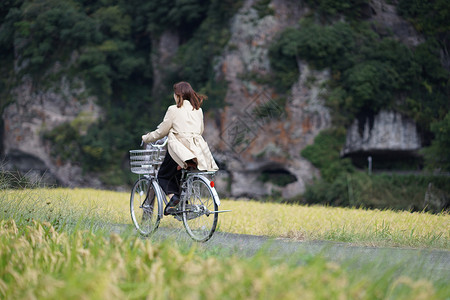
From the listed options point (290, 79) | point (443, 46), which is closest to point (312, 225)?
point (290, 79)

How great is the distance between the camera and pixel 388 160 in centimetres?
3009

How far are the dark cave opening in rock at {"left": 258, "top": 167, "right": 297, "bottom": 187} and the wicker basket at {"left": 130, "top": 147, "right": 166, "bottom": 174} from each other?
917 inches

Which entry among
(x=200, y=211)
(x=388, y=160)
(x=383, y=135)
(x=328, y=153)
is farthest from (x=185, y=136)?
(x=388, y=160)

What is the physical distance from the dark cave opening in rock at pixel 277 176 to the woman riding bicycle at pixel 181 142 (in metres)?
23.5

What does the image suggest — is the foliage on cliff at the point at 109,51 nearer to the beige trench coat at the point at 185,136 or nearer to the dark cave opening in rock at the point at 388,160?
the dark cave opening in rock at the point at 388,160

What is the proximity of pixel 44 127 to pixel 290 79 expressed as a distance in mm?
15481

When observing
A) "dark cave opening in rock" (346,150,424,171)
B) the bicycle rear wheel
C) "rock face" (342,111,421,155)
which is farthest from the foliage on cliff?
the bicycle rear wheel

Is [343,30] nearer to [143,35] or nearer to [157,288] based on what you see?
[143,35]

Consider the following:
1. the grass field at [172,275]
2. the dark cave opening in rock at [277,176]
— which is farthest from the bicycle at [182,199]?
the dark cave opening in rock at [277,176]

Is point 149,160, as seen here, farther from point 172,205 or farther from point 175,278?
point 175,278

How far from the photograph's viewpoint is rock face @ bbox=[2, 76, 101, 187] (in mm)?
32562

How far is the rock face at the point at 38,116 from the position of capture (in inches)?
1282

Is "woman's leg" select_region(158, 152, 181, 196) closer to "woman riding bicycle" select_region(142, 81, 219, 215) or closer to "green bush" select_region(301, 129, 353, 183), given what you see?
"woman riding bicycle" select_region(142, 81, 219, 215)

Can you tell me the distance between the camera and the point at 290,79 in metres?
28.5
